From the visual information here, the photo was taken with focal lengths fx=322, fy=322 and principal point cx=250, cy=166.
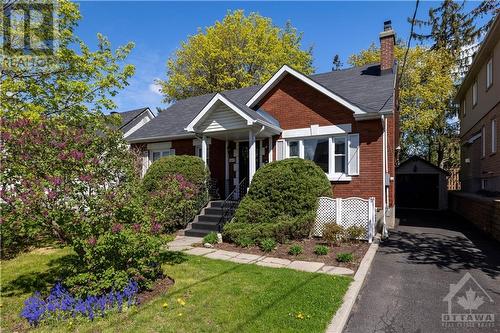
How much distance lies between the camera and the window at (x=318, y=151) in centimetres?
1241

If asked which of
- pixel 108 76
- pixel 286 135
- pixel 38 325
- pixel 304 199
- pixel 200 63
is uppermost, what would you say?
pixel 200 63

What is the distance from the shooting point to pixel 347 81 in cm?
1469

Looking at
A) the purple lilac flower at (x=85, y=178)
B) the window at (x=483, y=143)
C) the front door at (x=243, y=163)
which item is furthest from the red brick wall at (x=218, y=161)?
the window at (x=483, y=143)

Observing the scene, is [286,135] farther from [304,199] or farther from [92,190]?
[92,190]

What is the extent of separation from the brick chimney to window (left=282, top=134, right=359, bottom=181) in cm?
435

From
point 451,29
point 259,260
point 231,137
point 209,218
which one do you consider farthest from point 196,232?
point 451,29

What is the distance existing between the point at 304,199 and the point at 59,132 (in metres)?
6.85

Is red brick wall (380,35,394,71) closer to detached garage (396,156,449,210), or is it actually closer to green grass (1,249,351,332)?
detached garage (396,156,449,210)

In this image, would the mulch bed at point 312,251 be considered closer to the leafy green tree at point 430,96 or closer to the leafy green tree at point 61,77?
the leafy green tree at point 61,77

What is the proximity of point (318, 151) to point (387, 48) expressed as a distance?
574 centimetres

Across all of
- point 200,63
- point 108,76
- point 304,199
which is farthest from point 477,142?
point 200,63

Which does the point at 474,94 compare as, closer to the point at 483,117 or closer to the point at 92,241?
the point at 483,117

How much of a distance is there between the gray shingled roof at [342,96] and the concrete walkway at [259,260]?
5.30 metres

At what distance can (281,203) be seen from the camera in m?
10.0
